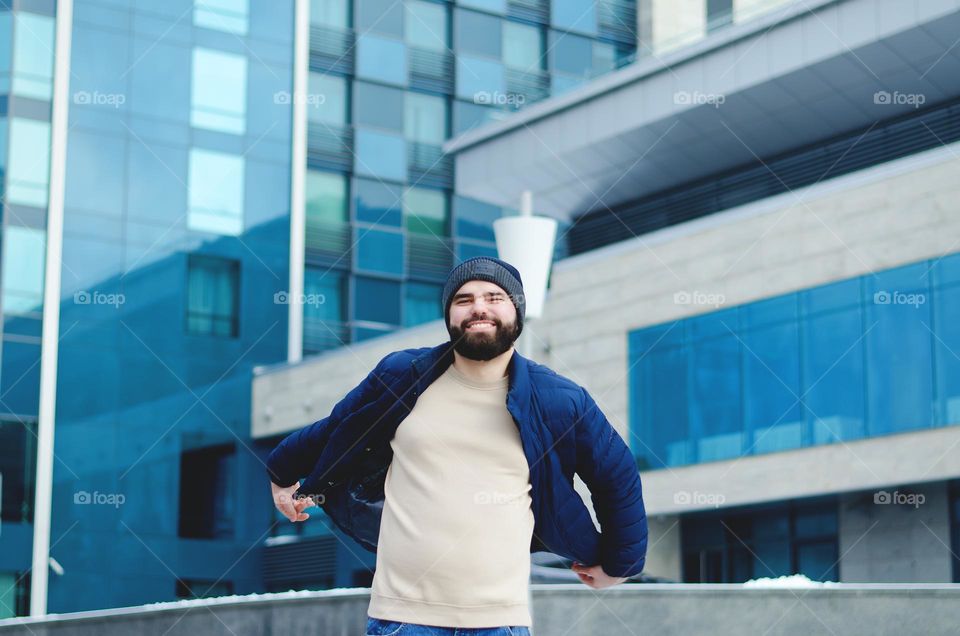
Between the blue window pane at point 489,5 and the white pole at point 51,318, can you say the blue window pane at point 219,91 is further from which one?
the blue window pane at point 489,5

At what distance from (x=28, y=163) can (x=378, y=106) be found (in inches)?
402

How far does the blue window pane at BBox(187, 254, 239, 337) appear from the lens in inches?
1447

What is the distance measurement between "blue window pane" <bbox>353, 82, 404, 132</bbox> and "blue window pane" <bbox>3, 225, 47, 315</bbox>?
32.3 feet

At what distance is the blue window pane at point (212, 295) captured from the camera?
1447 inches

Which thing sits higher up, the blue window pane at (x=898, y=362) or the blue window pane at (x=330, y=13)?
the blue window pane at (x=330, y=13)

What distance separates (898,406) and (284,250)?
18733 millimetres

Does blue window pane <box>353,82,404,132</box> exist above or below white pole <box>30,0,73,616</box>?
above
